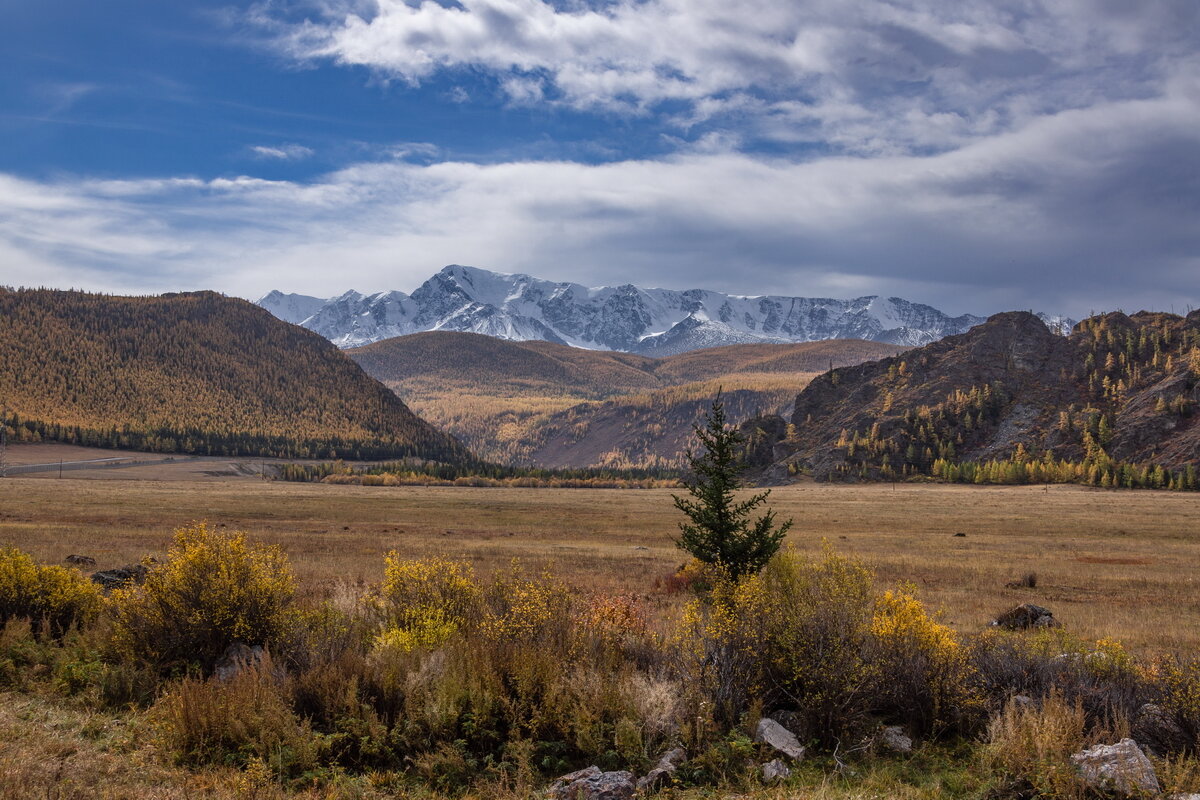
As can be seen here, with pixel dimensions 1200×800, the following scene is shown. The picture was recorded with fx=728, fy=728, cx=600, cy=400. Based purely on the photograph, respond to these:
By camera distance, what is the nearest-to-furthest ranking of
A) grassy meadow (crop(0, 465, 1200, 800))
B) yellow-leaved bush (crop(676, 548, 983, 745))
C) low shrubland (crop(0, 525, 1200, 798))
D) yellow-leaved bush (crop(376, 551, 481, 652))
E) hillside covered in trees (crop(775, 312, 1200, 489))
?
grassy meadow (crop(0, 465, 1200, 800)), low shrubland (crop(0, 525, 1200, 798)), yellow-leaved bush (crop(676, 548, 983, 745)), yellow-leaved bush (crop(376, 551, 481, 652)), hillside covered in trees (crop(775, 312, 1200, 489))

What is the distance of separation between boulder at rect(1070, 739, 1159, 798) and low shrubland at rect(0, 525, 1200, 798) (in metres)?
0.18

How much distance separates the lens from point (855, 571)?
13906mm

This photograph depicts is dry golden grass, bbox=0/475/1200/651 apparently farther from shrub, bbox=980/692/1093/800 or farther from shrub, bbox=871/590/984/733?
shrub, bbox=980/692/1093/800

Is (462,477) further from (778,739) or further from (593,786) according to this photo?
(593,786)

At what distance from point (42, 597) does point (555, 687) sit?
11.1 m

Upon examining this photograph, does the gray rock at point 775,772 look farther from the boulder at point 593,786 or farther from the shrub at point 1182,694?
the shrub at point 1182,694

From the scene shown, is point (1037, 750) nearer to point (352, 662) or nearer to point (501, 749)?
point (501, 749)

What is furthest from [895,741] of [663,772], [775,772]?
[663,772]

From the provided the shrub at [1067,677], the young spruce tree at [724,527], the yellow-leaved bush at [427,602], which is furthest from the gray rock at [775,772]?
the young spruce tree at [724,527]

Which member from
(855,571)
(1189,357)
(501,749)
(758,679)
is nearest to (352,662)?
(501,749)

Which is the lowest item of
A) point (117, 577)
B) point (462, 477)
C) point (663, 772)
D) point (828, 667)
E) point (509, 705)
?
point (462, 477)

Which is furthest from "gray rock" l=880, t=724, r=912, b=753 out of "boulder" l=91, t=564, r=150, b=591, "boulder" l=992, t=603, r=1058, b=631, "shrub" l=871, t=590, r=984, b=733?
"boulder" l=91, t=564, r=150, b=591

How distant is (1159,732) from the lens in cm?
872

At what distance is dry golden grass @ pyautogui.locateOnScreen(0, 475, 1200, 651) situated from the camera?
23.4 metres
